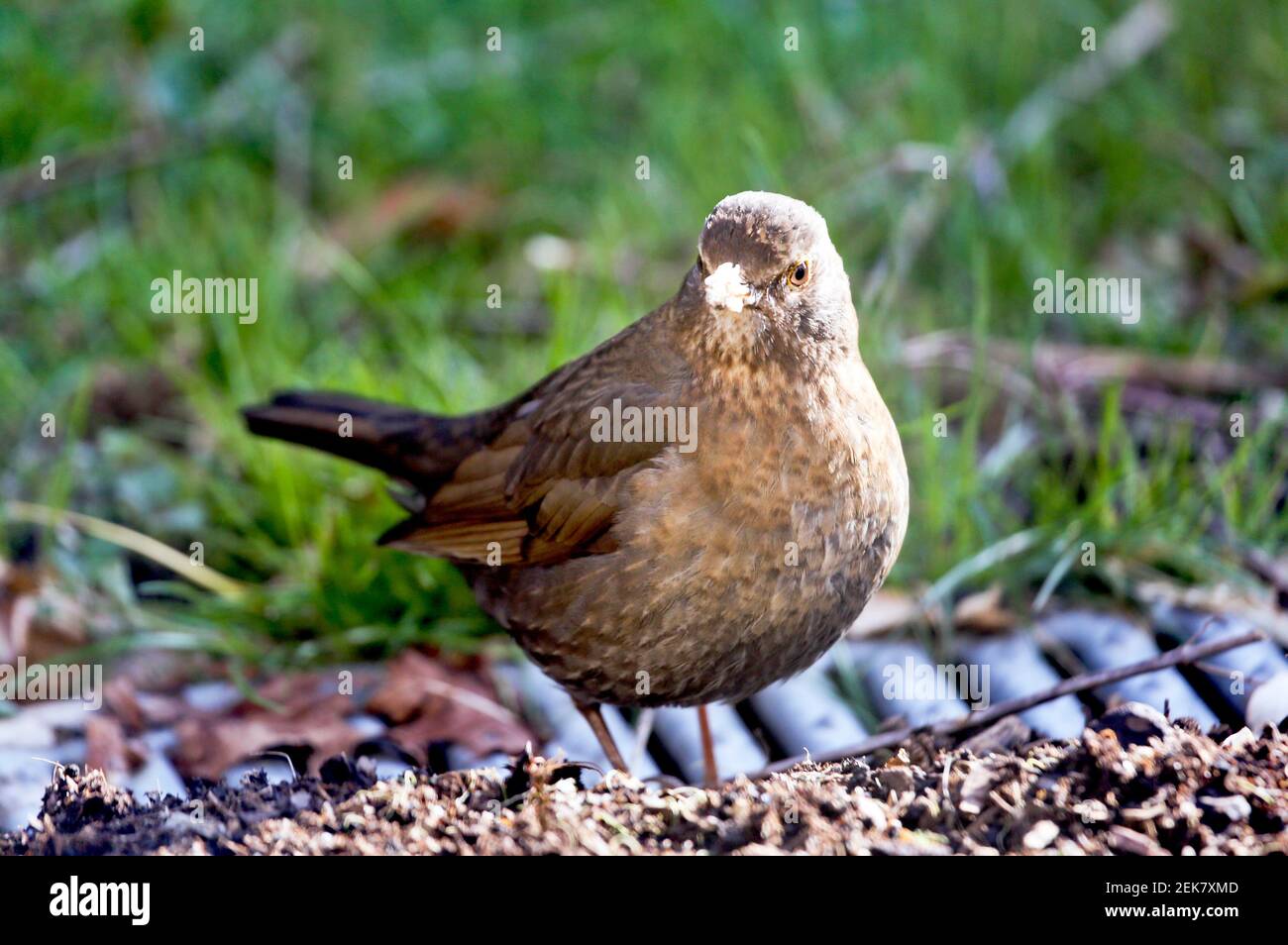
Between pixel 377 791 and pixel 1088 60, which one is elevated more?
pixel 1088 60

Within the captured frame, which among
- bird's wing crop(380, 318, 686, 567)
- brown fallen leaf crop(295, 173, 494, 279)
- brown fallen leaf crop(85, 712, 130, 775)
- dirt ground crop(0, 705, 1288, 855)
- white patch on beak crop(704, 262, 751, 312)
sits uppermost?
A: brown fallen leaf crop(295, 173, 494, 279)

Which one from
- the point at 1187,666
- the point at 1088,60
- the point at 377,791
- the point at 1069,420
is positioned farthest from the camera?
the point at 1088,60

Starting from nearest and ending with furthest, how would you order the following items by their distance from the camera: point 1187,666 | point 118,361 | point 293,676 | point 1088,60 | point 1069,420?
point 1187,666, point 293,676, point 1069,420, point 118,361, point 1088,60

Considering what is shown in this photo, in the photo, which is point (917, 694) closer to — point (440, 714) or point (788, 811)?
point (440, 714)

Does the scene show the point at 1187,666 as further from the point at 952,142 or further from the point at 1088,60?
the point at 1088,60

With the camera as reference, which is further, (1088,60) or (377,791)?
(1088,60)

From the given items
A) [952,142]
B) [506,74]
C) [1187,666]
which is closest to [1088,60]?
[952,142]

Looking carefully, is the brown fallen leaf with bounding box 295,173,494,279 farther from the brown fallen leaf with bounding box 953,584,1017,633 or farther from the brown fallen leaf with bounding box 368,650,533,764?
the brown fallen leaf with bounding box 953,584,1017,633

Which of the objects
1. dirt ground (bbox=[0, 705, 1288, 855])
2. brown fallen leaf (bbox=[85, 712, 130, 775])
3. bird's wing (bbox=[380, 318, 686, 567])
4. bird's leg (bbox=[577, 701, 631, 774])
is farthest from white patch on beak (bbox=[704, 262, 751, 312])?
brown fallen leaf (bbox=[85, 712, 130, 775])
